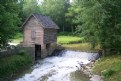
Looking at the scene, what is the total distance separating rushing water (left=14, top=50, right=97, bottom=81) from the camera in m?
27.3

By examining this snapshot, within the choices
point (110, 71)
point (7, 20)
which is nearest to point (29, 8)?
point (7, 20)

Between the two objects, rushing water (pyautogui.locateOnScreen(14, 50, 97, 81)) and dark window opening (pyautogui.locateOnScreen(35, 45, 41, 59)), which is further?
dark window opening (pyautogui.locateOnScreen(35, 45, 41, 59))

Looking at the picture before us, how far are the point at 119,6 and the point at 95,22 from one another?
3.45 metres

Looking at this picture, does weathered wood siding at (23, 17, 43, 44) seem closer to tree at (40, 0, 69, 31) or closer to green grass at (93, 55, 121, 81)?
green grass at (93, 55, 121, 81)

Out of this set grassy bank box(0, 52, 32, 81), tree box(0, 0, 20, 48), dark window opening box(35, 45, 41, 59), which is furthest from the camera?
dark window opening box(35, 45, 41, 59)

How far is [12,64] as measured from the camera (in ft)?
94.4

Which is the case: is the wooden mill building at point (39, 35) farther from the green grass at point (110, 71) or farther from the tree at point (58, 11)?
the tree at point (58, 11)

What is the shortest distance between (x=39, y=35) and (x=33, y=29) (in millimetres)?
1476

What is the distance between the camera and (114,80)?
74.5 feet

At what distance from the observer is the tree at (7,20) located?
24969 mm

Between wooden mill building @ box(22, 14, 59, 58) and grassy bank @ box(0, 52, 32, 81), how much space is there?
21.9 ft

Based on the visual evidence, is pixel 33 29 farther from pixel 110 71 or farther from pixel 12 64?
pixel 110 71

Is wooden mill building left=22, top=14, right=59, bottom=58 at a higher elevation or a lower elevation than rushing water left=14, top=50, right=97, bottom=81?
higher

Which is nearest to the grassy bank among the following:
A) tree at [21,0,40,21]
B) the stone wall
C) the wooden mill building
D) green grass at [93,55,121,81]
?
the stone wall
